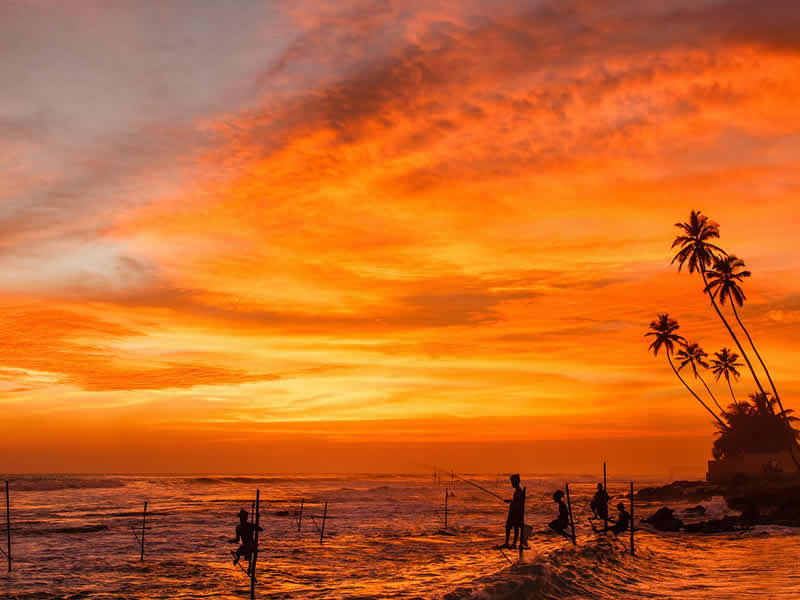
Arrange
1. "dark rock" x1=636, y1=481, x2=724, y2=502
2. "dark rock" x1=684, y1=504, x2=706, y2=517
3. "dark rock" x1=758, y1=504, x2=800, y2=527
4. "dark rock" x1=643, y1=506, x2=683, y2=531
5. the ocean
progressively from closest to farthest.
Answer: the ocean → "dark rock" x1=758, y1=504, x2=800, y2=527 → "dark rock" x1=643, y1=506, x2=683, y2=531 → "dark rock" x1=684, y1=504, x2=706, y2=517 → "dark rock" x1=636, y1=481, x2=724, y2=502

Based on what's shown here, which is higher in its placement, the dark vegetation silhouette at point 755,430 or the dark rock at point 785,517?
the dark vegetation silhouette at point 755,430

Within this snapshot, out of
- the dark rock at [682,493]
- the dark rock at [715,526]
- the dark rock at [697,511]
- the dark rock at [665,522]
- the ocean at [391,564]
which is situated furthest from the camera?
the dark rock at [682,493]

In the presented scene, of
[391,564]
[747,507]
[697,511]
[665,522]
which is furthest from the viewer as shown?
[697,511]

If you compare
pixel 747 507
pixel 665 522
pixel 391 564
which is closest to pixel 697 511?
pixel 747 507

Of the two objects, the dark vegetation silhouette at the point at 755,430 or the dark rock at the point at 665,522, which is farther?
the dark vegetation silhouette at the point at 755,430

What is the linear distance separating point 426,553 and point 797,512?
2927cm

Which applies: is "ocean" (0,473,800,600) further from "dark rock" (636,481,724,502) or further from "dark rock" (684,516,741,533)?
"dark rock" (636,481,724,502)

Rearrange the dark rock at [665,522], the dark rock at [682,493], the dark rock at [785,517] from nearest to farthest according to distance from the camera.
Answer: the dark rock at [785,517] → the dark rock at [665,522] → the dark rock at [682,493]

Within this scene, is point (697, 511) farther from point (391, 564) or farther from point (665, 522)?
point (391, 564)

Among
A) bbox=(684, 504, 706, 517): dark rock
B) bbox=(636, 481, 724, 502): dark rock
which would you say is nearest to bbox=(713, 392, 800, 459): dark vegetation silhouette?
bbox=(636, 481, 724, 502): dark rock

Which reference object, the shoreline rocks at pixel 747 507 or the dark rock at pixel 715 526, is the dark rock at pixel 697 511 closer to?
the shoreline rocks at pixel 747 507

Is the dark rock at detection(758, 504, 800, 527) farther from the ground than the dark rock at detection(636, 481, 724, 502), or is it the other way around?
the dark rock at detection(758, 504, 800, 527)

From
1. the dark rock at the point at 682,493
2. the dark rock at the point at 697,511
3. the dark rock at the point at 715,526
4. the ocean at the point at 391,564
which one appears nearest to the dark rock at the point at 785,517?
the dark rock at the point at 715,526

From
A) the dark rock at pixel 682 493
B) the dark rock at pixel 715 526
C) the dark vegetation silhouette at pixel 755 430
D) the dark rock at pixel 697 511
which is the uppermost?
the dark vegetation silhouette at pixel 755 430
